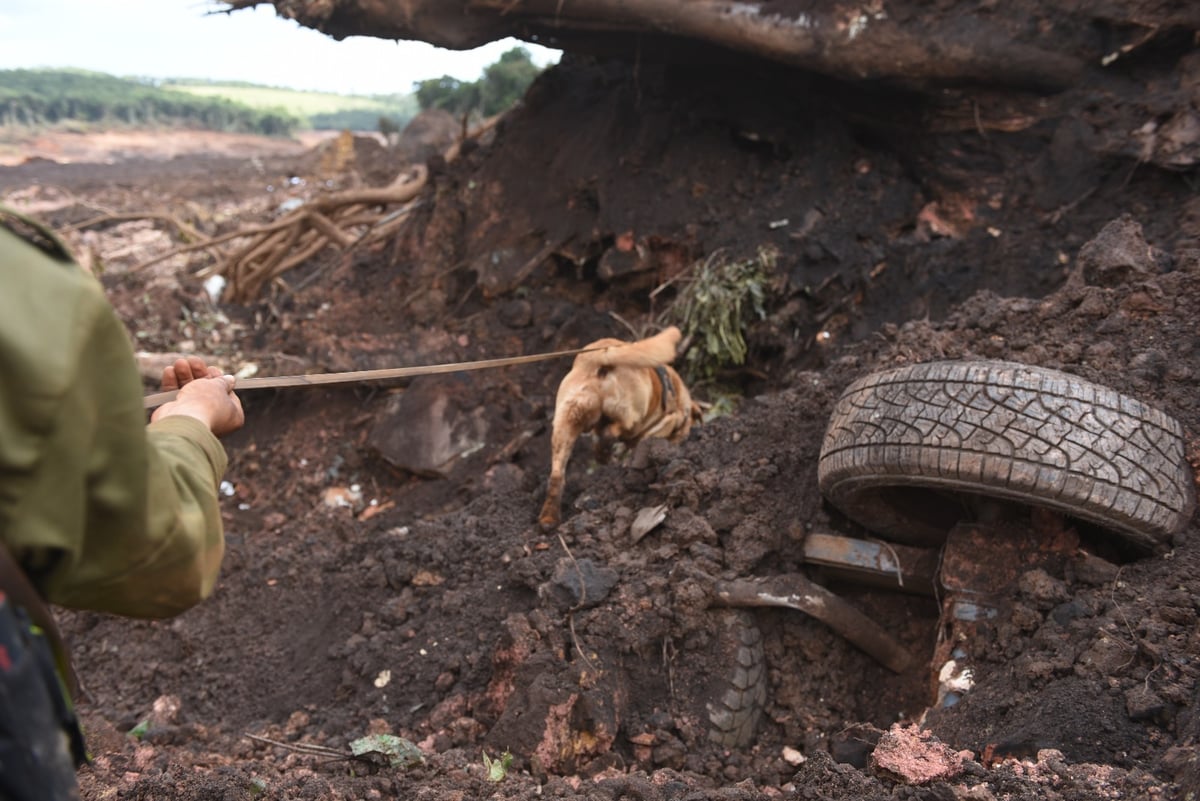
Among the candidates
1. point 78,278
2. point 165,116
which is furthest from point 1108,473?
point 165,116

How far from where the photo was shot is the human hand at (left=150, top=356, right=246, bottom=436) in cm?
189

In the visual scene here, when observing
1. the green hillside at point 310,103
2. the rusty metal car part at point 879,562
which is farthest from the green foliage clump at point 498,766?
the green hillside at point 310,103

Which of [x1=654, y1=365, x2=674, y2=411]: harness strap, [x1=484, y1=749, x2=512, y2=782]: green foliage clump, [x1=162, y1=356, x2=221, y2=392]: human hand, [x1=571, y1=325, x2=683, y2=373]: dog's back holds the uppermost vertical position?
[x1=162, y1=356, x2=221, y2=392]: human hand

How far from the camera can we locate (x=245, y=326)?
27.5 feet

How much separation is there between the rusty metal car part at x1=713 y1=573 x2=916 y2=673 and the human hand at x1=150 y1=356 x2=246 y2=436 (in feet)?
6.83

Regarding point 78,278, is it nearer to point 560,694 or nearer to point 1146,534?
point 560,694

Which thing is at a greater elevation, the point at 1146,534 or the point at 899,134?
the point at 899,134

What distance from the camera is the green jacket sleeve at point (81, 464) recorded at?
117 centimetres

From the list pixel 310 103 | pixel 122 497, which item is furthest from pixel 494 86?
pixel 310 103

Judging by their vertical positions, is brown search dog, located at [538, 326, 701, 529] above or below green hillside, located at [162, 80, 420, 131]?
below

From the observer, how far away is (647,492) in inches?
172

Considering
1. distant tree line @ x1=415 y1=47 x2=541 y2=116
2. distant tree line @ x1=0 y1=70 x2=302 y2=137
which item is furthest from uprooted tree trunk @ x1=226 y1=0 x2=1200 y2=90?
distant tree line @ x1=0 y1=70 x2=302 y2=137

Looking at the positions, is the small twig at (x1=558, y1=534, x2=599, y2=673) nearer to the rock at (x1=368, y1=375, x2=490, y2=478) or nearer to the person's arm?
the person's arm

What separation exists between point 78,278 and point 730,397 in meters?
5.50
